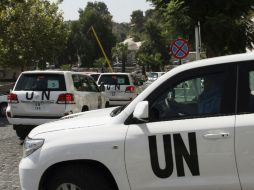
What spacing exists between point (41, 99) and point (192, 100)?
690 centimetres

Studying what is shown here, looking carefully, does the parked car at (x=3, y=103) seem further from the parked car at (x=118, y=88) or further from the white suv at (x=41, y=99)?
the white suv at (x=41, y=99)

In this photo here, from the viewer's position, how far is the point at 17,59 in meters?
43.8

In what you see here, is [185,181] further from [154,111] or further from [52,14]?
[52,14]

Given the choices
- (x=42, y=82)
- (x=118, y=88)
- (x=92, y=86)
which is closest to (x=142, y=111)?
(x=42, y=82)

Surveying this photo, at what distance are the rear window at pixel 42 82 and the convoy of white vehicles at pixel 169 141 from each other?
252 inches

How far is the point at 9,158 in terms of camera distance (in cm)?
942

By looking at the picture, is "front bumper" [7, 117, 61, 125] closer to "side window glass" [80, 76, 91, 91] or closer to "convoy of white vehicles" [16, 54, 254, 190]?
"side window glass" [80, 76, 91, 91]

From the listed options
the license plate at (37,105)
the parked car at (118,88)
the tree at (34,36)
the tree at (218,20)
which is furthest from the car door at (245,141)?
the tree at (34,36)

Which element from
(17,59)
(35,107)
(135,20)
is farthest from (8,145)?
(135,20)

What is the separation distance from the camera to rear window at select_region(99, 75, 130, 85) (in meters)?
20.2

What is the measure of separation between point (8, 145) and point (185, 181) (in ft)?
24.3

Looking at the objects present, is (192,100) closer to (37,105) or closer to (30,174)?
(30,174)

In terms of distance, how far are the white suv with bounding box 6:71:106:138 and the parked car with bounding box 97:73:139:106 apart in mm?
8416

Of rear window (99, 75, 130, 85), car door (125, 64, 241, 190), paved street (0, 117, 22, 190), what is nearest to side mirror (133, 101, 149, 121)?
car door (125, 64, 241, 190)
